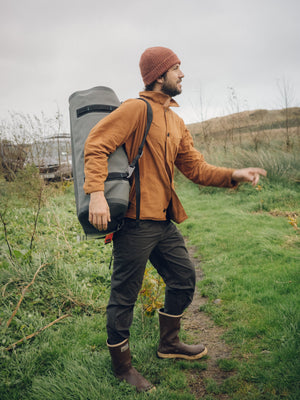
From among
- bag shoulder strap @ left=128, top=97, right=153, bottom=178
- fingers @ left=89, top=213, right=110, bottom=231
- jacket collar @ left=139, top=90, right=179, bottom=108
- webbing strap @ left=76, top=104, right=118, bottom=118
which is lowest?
fingers @ left=89, top=213, right=110, bottom=231

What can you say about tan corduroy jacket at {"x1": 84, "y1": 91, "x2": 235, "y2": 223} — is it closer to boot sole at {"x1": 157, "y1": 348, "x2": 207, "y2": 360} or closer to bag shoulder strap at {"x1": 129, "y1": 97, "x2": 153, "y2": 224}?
bag shoulder strap at {"x1": 129, "y1": 97, "x2": 153, "y2": 224}

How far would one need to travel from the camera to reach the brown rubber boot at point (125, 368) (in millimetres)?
2344

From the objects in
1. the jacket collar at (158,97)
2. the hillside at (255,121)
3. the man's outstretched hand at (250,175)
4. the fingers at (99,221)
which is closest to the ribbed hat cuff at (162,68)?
the jacket collar at (158,97)

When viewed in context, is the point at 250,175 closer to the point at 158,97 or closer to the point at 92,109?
the point at 158,97

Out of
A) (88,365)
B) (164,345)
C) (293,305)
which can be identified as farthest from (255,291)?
(88,365)

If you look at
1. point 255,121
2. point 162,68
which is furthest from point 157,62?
point 255,121

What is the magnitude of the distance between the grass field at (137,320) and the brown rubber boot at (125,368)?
0.23ft

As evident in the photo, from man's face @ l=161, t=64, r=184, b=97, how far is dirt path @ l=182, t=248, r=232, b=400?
2355 mm

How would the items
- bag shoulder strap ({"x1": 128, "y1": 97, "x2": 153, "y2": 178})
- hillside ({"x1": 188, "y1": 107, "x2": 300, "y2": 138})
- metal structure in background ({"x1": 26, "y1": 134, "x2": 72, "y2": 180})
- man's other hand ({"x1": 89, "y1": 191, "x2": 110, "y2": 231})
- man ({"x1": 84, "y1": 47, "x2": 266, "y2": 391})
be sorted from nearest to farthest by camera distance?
man's other hand ({"x1": 89, "y1": 191, "x2": 110, "y2": 231})
man ({"x1": 84, "y1": 47, "x2": 266, "y2": 391})
bag shoulder strap ({"x1": 128, "y1": 97, "x2": 153, "y2": 178})
metal structure in background ({"x1": 26, "y1": 134, "x2": 72, "y2": 180})
hillside ({"x1": 188, "y1": 107, "x2": 300, "y2": 138})

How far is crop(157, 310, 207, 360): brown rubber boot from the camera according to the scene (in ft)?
8.97

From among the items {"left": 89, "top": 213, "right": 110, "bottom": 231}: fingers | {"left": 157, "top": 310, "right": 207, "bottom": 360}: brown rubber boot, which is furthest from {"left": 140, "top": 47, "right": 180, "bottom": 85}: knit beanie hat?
{"left": 157, "top": 310, "right": 207, "bottom": 360}: brown rubber boot

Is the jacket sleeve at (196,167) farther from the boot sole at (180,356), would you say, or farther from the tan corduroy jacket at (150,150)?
the boot sole at (180,356)

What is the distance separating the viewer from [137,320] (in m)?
3.29

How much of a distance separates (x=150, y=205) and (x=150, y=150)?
0.42 m
